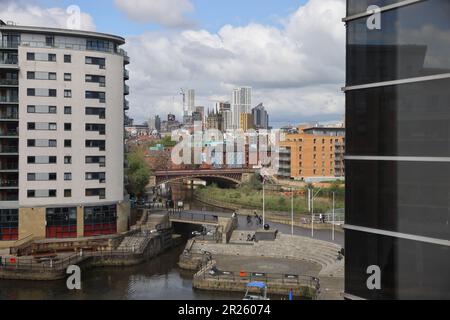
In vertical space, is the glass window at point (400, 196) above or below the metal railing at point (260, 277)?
above

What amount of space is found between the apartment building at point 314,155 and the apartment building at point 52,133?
48.3 meters

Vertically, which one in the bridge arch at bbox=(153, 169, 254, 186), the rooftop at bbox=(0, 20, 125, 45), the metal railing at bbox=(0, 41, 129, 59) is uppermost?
the rooftop at bbox=(0, 20, 125, 45)

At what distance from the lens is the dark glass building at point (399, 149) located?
5828mm

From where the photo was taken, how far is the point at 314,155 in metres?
80.8

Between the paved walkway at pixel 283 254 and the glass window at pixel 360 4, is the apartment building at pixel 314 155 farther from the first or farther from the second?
the glass window at pixel 360 4

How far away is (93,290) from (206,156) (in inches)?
3143

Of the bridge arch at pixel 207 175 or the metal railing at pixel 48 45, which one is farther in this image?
the bridge arch at pixel 207 175

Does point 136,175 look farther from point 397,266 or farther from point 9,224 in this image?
point 397,266

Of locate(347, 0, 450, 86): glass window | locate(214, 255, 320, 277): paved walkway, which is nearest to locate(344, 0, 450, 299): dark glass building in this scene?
locate(347, 0, 450, 86): glass window

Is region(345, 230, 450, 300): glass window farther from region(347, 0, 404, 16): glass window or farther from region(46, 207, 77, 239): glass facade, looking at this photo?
region(46, 207, 77, 239): glass facade

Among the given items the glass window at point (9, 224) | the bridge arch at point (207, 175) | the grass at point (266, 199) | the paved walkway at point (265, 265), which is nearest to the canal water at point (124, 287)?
the paved walkway at point (265, 265)

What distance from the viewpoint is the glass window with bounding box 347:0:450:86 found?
5816mm

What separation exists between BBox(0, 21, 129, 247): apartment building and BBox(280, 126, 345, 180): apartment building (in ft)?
158
